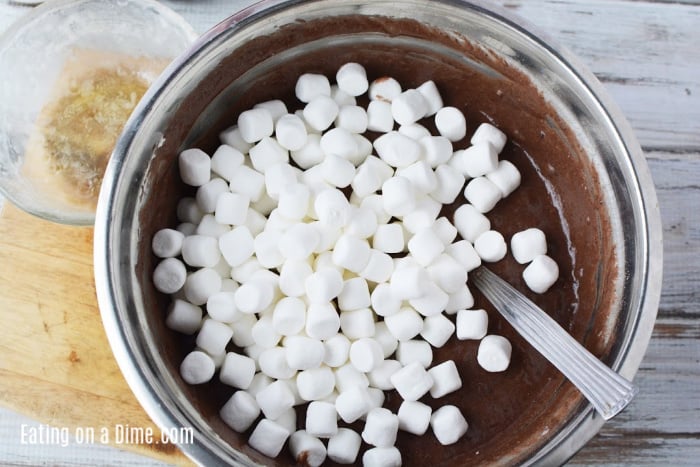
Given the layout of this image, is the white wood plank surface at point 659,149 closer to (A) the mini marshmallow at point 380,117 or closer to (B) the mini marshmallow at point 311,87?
(B) the mini marshmallow at point 311,87

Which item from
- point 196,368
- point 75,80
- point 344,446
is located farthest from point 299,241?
point 75,80

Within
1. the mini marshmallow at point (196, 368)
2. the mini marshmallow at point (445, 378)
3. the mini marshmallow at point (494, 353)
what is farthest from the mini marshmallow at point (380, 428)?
the mini marshmallow at point (196, 368)

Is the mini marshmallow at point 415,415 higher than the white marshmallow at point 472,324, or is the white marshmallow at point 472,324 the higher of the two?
the white marshmallow at point 472,324

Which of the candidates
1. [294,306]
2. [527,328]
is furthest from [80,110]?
[527,328]

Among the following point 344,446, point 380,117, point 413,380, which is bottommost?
point 344,446

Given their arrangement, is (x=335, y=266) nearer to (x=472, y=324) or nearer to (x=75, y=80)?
(x=472, y=324)

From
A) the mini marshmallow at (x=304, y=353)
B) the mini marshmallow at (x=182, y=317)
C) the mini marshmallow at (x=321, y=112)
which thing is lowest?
the mini marshmallow at (x=304, y=353)
